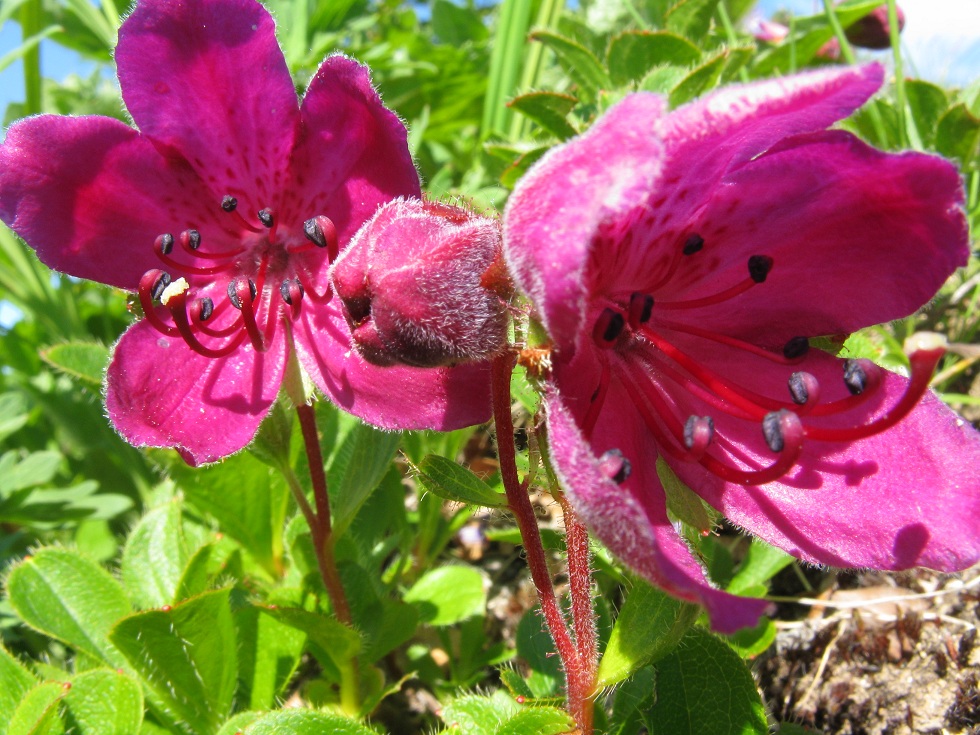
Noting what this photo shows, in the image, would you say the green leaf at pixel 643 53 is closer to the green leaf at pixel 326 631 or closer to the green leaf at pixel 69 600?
the green leaf at pixel 326 631

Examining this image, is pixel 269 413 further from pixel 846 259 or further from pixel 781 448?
pixel 846 259

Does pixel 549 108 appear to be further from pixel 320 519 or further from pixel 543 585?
pixel 543 585

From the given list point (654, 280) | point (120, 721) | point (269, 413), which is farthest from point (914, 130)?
point (120, 721)

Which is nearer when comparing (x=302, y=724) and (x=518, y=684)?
(x=302, y=724)

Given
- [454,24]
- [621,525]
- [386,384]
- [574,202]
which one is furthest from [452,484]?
[454,24]

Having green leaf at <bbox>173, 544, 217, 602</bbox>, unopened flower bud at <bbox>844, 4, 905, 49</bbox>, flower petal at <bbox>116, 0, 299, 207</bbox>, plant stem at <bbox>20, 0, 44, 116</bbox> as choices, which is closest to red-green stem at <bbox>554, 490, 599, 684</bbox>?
green leaf at <bbox>173, 544, 217, 602</bbox>
